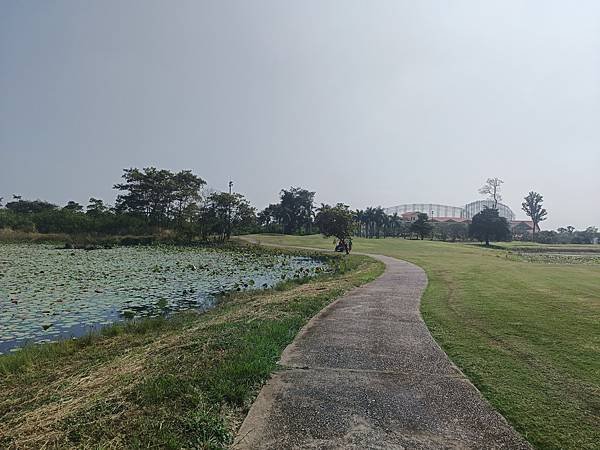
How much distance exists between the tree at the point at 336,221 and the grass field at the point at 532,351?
20879 mm

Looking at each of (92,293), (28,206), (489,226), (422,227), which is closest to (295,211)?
(422,227)

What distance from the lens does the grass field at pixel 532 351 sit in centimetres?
427

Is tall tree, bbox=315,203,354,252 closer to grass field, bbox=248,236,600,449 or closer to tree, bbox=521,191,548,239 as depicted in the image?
grass field, bbox=248,236,600,449

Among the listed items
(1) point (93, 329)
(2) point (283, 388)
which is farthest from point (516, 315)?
(1) point (93, 329)

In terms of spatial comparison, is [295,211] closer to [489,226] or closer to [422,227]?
[422,227]

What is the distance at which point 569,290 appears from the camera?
45.9 ft

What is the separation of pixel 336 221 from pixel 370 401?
30207 millimetres

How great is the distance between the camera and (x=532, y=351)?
6.78 m

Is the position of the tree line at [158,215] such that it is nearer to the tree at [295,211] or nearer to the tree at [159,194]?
the tree at [159,194]

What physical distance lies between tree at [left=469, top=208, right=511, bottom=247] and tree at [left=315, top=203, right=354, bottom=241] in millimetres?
41506

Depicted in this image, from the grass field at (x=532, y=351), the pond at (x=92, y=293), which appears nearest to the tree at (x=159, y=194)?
the pond at (x=92, y=293)

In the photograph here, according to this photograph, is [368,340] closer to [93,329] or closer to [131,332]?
[131,332]

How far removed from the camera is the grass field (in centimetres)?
427

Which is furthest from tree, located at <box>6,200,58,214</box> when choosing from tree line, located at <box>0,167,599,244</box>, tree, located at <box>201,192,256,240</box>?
tree, located at <box>201,192,256,240</box>
